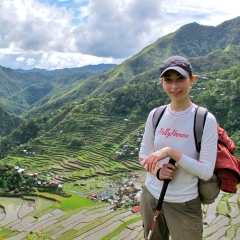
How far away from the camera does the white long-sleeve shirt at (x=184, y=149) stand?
1.79m

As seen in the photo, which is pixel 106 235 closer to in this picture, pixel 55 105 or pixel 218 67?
pixel 218 67

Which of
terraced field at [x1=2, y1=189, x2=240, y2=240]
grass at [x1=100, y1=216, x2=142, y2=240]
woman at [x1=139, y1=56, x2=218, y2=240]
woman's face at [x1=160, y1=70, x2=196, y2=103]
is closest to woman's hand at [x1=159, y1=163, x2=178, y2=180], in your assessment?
woman at [x1=139, y1=56, x2=218, y2=240]

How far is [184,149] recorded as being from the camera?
1.90m

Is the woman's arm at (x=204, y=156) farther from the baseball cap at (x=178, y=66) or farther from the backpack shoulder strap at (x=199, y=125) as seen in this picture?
the baseball cap at (x=178, y=66)

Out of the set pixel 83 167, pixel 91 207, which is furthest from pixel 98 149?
pixel 91 207

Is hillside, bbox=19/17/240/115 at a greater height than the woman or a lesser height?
greater

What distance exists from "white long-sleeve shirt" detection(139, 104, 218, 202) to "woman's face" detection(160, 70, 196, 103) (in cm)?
10

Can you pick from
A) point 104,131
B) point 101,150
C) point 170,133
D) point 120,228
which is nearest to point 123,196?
point 120,228

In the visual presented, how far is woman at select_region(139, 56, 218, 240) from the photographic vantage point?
5.92 ft

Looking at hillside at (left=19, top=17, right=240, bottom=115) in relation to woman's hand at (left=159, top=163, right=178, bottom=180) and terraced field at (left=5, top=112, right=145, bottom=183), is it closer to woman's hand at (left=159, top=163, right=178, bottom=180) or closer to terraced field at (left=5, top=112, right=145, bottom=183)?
terraced field at (left=5, top=112, right=145, bottom=183)

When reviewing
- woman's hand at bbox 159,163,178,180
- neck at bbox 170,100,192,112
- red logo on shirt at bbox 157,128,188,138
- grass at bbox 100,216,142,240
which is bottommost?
grass at bbox 100,216,142,240

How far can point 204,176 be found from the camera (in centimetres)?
179

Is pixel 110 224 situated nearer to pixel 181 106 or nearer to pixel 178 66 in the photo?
pixel 181 106

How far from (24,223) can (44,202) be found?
413 cm
